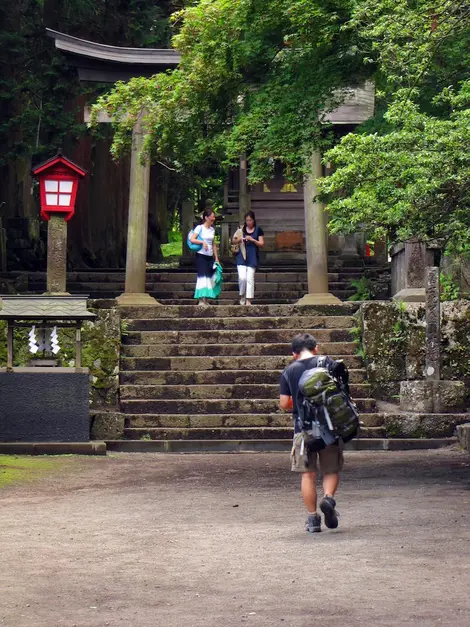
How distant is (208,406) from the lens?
17906 mm

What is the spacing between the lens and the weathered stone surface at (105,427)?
1720cm

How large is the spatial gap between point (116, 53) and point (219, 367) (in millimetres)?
7232

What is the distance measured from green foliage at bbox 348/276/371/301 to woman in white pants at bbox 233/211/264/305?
251 centimetres

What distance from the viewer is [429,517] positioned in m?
9.98

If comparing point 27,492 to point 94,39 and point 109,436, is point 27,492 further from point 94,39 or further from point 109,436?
point 94,39

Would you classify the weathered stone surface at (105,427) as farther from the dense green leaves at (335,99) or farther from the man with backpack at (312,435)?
the man with backpack at (312,435)

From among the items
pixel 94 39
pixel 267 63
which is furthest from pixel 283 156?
pixel 94 39

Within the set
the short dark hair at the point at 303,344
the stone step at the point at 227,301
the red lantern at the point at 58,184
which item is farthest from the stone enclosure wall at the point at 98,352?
the short dark hair at the point at 303,344

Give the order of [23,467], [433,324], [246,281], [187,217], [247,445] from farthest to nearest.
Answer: [187,217]
[246,281]
[433,324]
[247,445]
[23,467]

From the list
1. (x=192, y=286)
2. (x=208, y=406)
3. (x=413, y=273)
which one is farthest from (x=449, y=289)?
(x=192, y=286)

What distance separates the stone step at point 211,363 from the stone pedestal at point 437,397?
163 cm

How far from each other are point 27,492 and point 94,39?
1849cm

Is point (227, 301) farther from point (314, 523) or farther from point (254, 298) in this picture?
point (314, 523)

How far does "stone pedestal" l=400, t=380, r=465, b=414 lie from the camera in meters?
17.5
